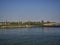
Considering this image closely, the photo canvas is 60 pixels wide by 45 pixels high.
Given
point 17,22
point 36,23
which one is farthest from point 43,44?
point 17,22

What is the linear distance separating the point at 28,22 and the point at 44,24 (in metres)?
0.76

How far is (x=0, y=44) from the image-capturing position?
403cm

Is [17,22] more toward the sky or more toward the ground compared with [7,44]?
more toward the sky

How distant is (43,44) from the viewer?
12.9ft

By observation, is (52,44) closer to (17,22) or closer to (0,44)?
(0,44)

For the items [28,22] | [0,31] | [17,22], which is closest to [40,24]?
[28,22]

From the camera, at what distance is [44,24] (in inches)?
226

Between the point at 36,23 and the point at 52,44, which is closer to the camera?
the point at 52,44

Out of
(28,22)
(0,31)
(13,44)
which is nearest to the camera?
(13,44)

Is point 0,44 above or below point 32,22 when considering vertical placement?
below

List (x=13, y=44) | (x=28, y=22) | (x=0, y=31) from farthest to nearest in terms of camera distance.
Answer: (x=0, y=31) < (x=28, y=22) < (x=13, y=44)

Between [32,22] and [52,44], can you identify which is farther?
[32,22]

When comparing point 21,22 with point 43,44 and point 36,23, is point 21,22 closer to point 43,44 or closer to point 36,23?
point 36,23

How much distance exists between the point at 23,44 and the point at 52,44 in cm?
91
